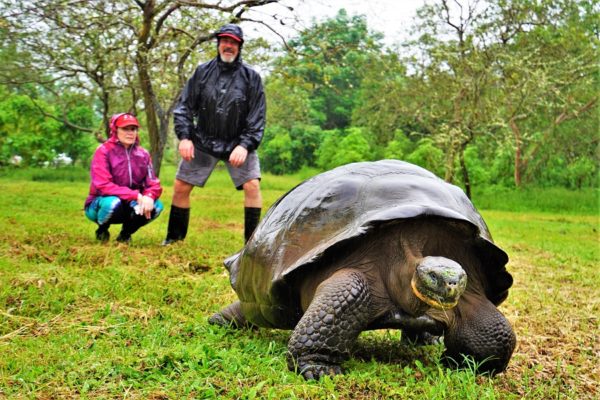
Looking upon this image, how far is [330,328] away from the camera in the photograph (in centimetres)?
233

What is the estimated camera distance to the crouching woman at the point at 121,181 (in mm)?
5652

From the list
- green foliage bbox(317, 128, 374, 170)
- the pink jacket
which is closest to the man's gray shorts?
the pink jacket

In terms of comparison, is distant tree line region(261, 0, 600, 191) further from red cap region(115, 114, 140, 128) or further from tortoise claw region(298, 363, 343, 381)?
tortoise claw region(298, 363, 343, 381)

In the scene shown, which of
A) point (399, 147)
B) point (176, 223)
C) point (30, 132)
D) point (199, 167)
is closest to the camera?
point (199, 167)

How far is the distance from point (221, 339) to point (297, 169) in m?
28.3

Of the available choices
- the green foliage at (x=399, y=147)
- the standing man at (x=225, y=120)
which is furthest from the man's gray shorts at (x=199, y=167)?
the green foliage at (x=399, y=147)

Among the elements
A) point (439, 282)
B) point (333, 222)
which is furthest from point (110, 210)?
point (439, 282)

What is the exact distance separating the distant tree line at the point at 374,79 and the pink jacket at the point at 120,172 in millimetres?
2479

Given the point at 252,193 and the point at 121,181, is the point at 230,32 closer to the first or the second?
the point at 252,193

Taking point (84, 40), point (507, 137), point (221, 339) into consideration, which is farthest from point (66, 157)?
point (221, 339)

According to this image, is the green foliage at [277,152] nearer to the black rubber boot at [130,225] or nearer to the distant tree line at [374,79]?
the distant tree line at [374,79]

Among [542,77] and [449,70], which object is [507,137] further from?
[449,70]

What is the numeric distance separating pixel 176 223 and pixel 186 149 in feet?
2.89

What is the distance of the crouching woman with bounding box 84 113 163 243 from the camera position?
565 cm
